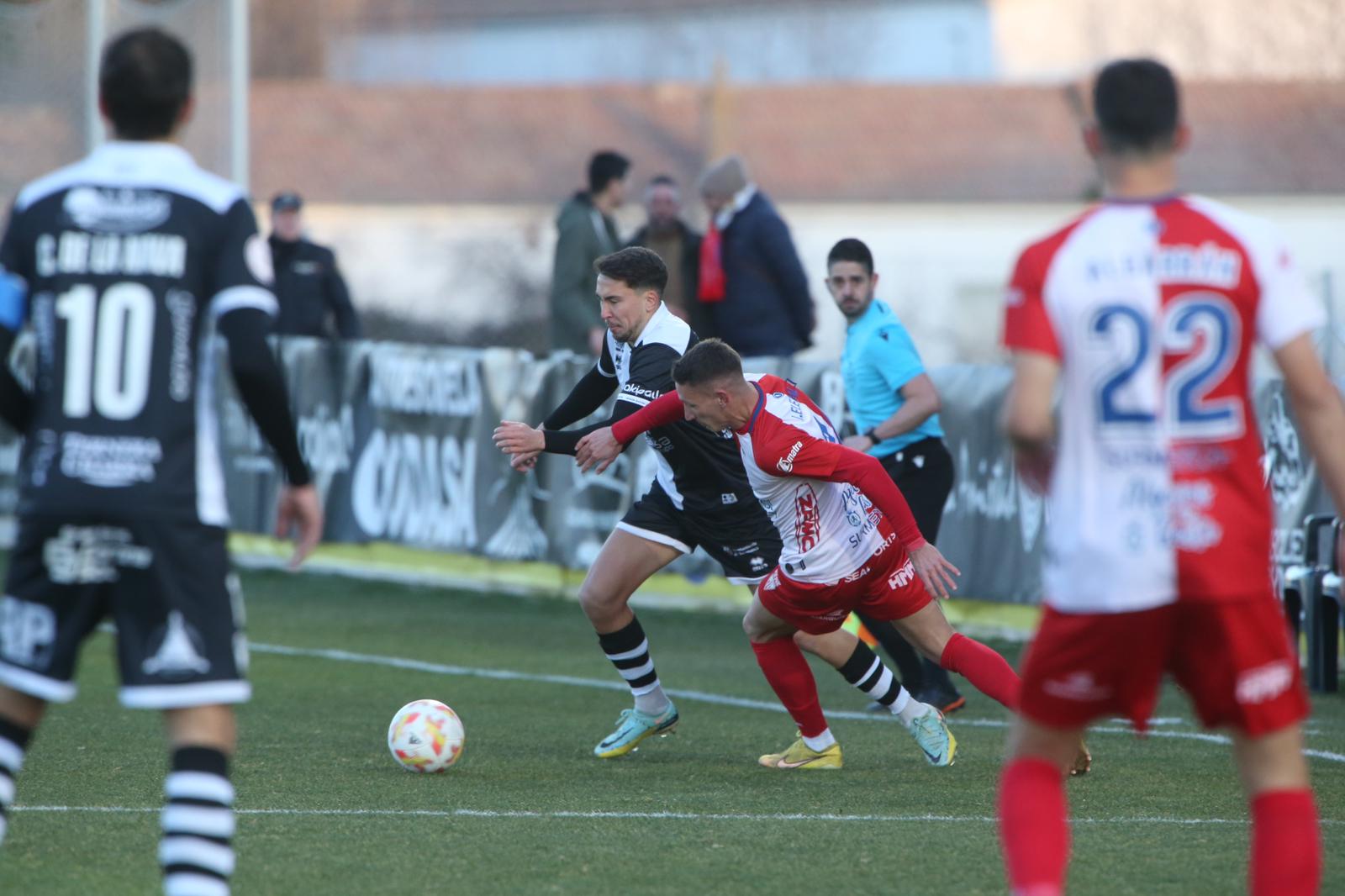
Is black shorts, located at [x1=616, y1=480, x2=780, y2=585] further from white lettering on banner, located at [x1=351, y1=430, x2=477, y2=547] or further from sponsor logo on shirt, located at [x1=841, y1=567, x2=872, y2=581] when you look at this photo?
white lettering on banner, located at [x1=351, y1=430, x2=477, y2=547]

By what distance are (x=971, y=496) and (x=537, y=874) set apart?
22.1ft

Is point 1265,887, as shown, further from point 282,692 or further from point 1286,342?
point 282,692

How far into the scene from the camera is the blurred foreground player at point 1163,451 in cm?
376

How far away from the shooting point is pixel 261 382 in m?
4.14

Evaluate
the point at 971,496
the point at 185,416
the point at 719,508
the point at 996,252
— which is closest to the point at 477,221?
the point at 996,252

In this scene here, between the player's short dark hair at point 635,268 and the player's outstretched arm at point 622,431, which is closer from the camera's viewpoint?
the player's outstretched arm at point 622,431

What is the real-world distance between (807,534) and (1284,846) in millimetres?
3359

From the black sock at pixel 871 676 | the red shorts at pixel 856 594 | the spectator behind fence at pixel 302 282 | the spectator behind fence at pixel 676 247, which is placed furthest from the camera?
the spectator behind fence at pixel 302 282

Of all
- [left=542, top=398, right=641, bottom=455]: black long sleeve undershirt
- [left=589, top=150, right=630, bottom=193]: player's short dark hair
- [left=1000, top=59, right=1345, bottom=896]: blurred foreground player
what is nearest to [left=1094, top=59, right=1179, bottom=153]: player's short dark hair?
[left=1000, top=59, right=1345, bottom=896]: blurred foreground player

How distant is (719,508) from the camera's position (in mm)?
7781

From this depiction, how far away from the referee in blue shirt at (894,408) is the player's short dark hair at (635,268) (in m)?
1.17

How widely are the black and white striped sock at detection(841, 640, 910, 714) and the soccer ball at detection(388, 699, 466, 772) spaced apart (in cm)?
153

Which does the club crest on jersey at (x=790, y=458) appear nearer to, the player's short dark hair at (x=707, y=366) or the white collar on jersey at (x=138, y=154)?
the player's short dark hair at (x=707, y=366)

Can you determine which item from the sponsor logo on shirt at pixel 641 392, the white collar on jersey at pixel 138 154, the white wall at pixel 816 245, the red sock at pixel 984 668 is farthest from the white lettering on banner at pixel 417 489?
the white wall at pixel 816 245
